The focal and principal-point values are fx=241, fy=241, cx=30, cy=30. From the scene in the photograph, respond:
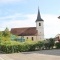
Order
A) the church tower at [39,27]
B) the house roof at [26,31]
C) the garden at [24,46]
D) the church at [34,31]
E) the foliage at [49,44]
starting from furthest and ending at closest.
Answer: the house roof at [26,31], the church at [34,31], the church tower at [39,27], the foliage at [49,44], the garden at [24,46]

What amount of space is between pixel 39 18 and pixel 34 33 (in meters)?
7.01

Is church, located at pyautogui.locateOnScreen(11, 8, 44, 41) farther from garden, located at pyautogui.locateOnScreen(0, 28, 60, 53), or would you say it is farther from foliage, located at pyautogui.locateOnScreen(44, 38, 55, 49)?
garden, located at pyautogui.locateOnScreen(0, 28, 60, 53)

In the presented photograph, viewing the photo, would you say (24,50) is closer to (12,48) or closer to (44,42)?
(12,48)

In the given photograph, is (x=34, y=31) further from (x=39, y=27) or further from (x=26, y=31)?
(x=26, y=31)

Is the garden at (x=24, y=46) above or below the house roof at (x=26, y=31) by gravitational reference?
below

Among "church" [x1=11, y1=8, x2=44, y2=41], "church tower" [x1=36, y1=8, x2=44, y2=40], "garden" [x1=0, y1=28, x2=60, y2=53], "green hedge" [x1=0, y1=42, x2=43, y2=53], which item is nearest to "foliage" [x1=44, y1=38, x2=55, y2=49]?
"garden" [x1=0, y1=28, x2=60, y2=53]

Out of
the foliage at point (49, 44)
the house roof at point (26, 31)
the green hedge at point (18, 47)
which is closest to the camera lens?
the green hedge at point (18, 47)

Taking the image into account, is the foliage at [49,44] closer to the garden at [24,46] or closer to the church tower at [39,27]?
the garden at [24,46]

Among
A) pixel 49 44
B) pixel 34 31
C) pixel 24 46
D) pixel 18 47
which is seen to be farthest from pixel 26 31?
pixel 18 47

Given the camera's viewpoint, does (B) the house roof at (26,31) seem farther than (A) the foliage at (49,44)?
Yes

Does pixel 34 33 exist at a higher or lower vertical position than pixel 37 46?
higher

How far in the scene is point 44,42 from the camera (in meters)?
34.4

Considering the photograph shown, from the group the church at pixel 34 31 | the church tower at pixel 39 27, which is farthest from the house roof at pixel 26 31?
the church tower at pixel 39 27

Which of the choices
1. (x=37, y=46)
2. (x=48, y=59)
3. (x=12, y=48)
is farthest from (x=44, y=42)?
(x=48, y=59)
